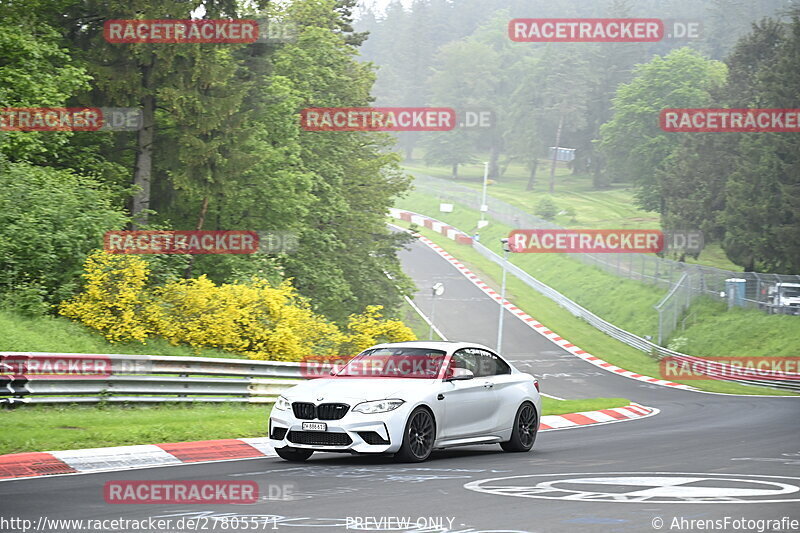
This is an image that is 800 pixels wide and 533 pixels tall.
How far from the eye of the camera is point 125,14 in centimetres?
3155

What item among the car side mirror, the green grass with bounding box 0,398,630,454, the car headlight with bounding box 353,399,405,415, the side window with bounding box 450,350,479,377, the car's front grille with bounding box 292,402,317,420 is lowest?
the green grass with bounding box 0,398,630,454

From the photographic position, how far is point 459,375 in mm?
14070

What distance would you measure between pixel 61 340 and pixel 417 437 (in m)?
10.2

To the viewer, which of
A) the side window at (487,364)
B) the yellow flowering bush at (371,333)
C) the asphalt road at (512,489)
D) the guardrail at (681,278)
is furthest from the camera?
the guardrail at (681,278)

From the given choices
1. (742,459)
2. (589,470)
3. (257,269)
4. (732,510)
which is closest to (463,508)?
(732,510)

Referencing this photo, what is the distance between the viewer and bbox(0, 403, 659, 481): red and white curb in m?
11.5

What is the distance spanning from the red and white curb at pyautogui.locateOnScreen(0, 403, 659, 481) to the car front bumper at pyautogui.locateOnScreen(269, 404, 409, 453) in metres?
1.40

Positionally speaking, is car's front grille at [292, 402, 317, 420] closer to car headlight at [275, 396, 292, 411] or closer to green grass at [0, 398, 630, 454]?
car headlight at [275, 396, 292, 411]

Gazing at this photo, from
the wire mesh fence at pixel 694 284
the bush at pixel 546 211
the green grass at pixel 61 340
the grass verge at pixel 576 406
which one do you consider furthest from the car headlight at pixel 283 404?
the bush at pixel 546 211

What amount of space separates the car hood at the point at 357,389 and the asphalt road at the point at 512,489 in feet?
2.65

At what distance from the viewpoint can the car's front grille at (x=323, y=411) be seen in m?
12.8

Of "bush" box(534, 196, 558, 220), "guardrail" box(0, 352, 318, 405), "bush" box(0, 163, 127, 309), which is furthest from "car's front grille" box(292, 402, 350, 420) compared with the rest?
"bush" box(534, 196, 558, 220)

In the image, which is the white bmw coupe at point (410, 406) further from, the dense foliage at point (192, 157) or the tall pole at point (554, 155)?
the tall pole at point (554, 155)

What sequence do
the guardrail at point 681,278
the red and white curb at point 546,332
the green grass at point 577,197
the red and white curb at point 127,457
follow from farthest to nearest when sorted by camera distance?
Result: the green grass at point 577,197 → the guardrail at point 681,278 → the red and white curb at point 546,332 → the red and white curb at point 127,457
